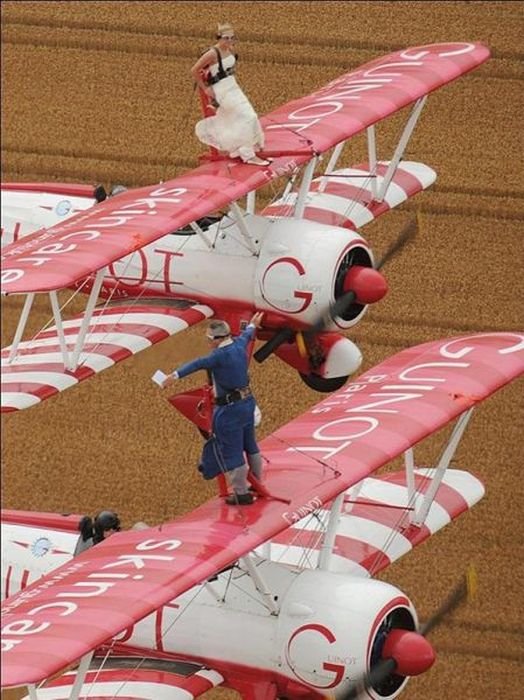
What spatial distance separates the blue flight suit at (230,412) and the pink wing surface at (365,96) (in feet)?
7.23

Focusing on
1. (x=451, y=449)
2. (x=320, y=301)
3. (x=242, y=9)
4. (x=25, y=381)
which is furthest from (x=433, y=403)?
(x=242, y=9)

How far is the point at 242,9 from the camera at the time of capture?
Answer: 61.9 feet

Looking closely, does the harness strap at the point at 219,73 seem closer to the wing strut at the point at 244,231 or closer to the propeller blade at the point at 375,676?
the wing strut at the point at 244,231

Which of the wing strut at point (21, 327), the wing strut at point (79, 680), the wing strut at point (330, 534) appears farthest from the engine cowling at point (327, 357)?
the wing strut at point (79, 680)

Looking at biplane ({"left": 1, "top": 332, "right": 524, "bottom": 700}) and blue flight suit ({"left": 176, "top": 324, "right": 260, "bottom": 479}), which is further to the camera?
blue flight suit ({"left": 176, "top": 324, "right": 260, "bottom": 479})

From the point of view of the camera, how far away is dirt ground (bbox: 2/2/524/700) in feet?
53.7

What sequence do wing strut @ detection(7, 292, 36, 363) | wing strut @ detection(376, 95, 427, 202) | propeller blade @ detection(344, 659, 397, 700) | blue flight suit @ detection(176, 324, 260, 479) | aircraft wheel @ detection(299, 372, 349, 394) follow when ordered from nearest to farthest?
blue flight suit @ detection(176, 324, 260, 479)
propeller blade @ detection(344, 659, 397, 700)
wing strut @ detection(7, 292, 36, 363)
aircraft wheel @ detection(299, 372, 349, 394)
wing strut @ detection(376, 95, 427, 202)

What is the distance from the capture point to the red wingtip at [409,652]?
13648 millimetres

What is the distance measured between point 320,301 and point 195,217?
1.11 m

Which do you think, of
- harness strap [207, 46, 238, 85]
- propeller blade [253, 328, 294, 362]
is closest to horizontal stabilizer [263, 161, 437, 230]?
propeller blade [253, 328, 294, 362]

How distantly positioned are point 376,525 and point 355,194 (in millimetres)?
2452

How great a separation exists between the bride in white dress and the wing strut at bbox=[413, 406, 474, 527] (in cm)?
184

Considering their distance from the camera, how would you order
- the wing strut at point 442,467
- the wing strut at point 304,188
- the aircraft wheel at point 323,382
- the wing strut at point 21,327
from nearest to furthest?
the wing strut at point 442,467
the wing strut at point 21,327
the wing strut at point 304,188
the aircraft wheel at point 323,382

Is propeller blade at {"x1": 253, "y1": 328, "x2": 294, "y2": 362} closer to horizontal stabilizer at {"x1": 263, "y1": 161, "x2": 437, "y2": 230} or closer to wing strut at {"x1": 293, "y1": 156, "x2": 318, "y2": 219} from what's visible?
wing strut at {"x1": 293, "y1": 156, "x2": 318, "y2": 219}
